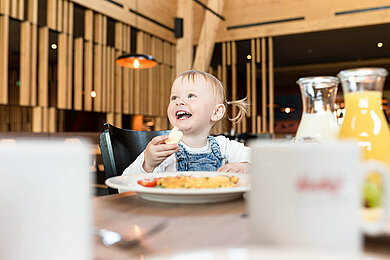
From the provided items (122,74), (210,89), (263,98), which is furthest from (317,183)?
(263,98)

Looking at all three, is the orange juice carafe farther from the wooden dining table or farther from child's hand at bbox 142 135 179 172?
child's hand at bbox 142 135 179 172

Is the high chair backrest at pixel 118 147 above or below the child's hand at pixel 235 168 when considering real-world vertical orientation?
above

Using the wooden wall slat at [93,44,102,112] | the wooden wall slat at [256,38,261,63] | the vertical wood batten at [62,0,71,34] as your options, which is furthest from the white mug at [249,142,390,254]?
the wooden wall slat at [256,38,261,63]

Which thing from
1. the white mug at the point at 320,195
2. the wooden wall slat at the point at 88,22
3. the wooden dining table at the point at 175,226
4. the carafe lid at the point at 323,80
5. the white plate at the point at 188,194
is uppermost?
the wooden wall slat at the point at 88,22

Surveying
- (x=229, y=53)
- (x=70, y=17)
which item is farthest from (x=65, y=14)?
(x=229, y=53)

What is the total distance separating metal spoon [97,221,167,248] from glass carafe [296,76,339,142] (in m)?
0.32

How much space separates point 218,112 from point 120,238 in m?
1.44

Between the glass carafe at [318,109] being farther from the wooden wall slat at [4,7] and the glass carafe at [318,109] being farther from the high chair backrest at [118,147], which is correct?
the wooden wall slat at [4,7]

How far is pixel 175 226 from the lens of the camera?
1.63ft

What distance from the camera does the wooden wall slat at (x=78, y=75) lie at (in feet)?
18.5

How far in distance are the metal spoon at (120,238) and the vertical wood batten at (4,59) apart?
4.79 m

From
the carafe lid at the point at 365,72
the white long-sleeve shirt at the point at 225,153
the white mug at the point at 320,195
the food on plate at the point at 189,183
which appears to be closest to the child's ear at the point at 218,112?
the white long-sleeve shirt at the point at 225,153

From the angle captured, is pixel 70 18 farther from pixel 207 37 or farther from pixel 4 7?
pixel 207 37

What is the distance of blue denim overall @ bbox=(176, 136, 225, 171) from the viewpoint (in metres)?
1.57
